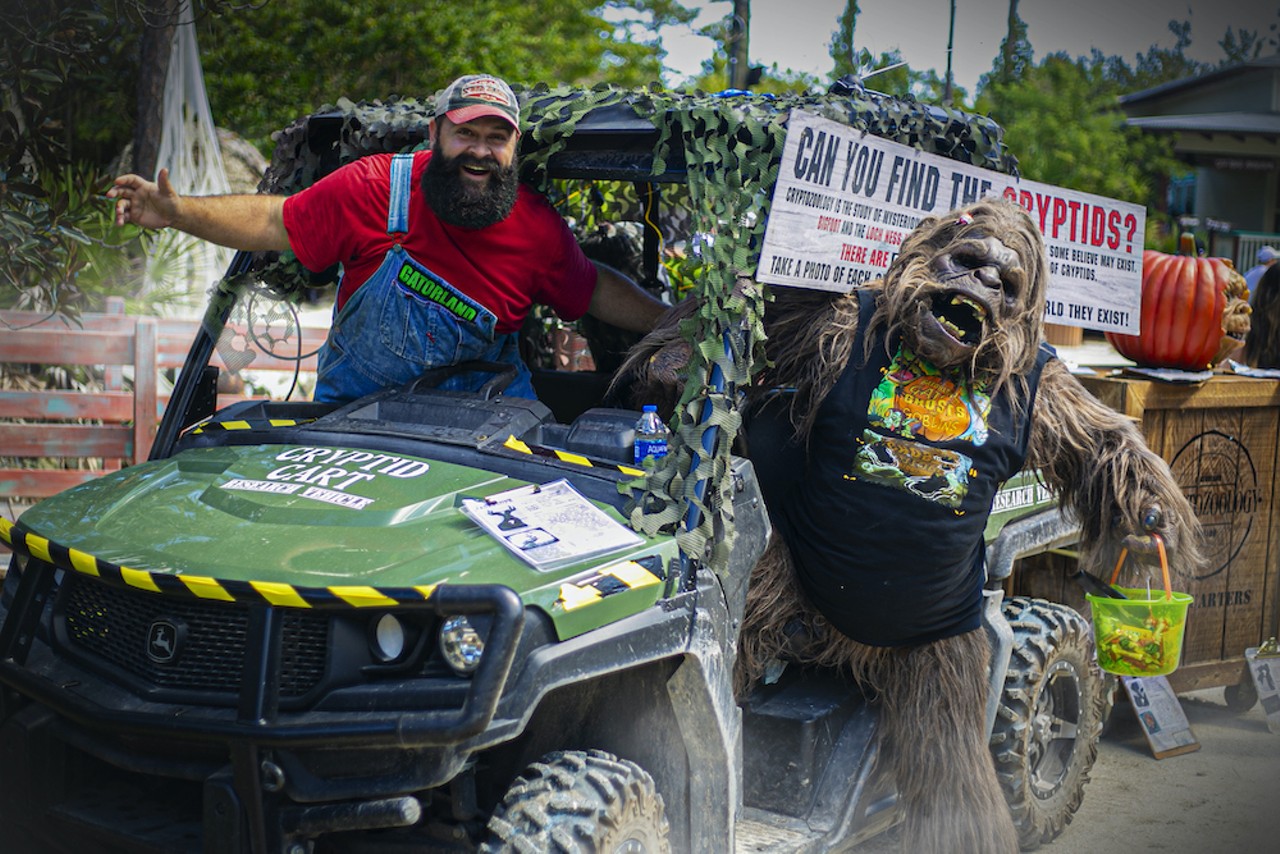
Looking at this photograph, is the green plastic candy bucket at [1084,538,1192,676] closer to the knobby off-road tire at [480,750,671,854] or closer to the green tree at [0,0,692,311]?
the knobby off-road tire at [480,750,671,854]

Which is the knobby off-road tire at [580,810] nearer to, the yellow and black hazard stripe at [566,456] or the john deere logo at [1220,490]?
the yellow and black hazard stripe at [566,456]

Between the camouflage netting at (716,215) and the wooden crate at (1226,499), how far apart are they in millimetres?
2429

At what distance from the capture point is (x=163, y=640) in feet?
8.89

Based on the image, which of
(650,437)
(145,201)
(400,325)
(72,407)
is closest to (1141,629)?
(650,437)

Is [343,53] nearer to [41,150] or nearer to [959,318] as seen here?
[41,150]

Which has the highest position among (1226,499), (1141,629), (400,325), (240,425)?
(400,325)

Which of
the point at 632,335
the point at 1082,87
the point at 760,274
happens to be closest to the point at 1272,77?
the point at 1082,87

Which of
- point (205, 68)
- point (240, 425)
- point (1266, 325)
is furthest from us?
point (205, 68)

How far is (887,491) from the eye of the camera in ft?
11.5

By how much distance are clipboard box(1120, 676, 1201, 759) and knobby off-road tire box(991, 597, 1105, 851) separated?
2.80ft

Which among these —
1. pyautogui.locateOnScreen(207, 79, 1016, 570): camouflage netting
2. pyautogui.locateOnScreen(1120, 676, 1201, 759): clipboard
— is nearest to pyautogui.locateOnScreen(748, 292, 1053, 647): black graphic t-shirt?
pyautogui.locateOnScreen(207, 79, 1016, 570): camouflage netting

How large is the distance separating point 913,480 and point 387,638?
1.58 m

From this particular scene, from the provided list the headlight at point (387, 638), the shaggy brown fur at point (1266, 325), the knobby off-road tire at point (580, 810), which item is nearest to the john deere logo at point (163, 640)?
the headlight at point (387, 638)

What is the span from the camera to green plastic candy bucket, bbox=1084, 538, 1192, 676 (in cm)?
395
